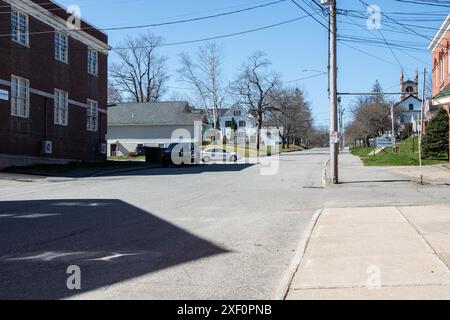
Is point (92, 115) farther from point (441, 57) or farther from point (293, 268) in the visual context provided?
point (293, 268)

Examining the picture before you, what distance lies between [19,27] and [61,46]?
4630mm

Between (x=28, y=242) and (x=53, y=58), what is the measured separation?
2520 cm

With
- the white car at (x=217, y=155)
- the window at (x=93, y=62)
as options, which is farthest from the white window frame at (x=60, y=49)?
the white car at (x=217, y=155)

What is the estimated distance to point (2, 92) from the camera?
2488cm

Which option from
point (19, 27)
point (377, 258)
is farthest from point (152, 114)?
point (377, 258)

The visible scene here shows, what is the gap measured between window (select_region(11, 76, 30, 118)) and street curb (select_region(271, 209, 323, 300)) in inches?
862

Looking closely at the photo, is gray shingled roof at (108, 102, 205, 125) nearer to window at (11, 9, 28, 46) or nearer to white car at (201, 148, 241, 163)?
white car at (201, 148, 241, 163)

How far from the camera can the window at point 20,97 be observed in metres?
28.0

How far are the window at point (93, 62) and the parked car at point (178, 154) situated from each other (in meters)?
7.96

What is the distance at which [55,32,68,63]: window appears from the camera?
3264 cm

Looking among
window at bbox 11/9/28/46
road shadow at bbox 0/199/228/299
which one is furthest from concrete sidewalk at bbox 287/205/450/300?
window at bbox 11/9/28/46

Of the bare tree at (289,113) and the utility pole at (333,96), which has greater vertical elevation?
the bare tree at (289,113)

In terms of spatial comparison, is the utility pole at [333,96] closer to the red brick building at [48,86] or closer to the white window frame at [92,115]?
the red brick building at [48,86]
